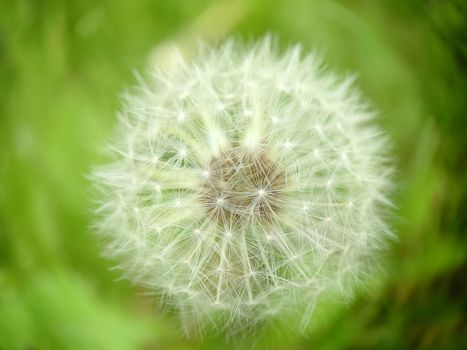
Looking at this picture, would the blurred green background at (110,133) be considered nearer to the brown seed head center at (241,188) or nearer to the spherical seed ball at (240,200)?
the spherical seed ball at (240,200)

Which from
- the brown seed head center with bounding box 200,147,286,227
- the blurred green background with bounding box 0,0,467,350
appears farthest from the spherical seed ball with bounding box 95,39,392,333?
the blurred green background with bounding box 0,0,467,350

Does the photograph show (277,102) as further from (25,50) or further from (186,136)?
(25,50)

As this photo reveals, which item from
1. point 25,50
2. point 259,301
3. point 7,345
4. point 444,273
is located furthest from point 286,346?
point 25,50

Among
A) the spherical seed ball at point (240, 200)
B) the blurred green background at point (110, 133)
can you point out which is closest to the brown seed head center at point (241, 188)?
the spherical seed ball at point (240, 200)

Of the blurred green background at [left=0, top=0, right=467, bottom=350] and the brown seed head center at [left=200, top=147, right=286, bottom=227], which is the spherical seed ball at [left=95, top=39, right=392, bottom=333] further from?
the blurred green background at [left=0, top=0, right=467, bottom=350]

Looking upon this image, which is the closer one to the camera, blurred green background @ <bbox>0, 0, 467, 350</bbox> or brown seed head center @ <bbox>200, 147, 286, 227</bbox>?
brown seed head center @ <bbox>200, 147, 286, 227</bbox>

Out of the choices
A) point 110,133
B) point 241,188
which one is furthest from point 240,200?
point 110,133
